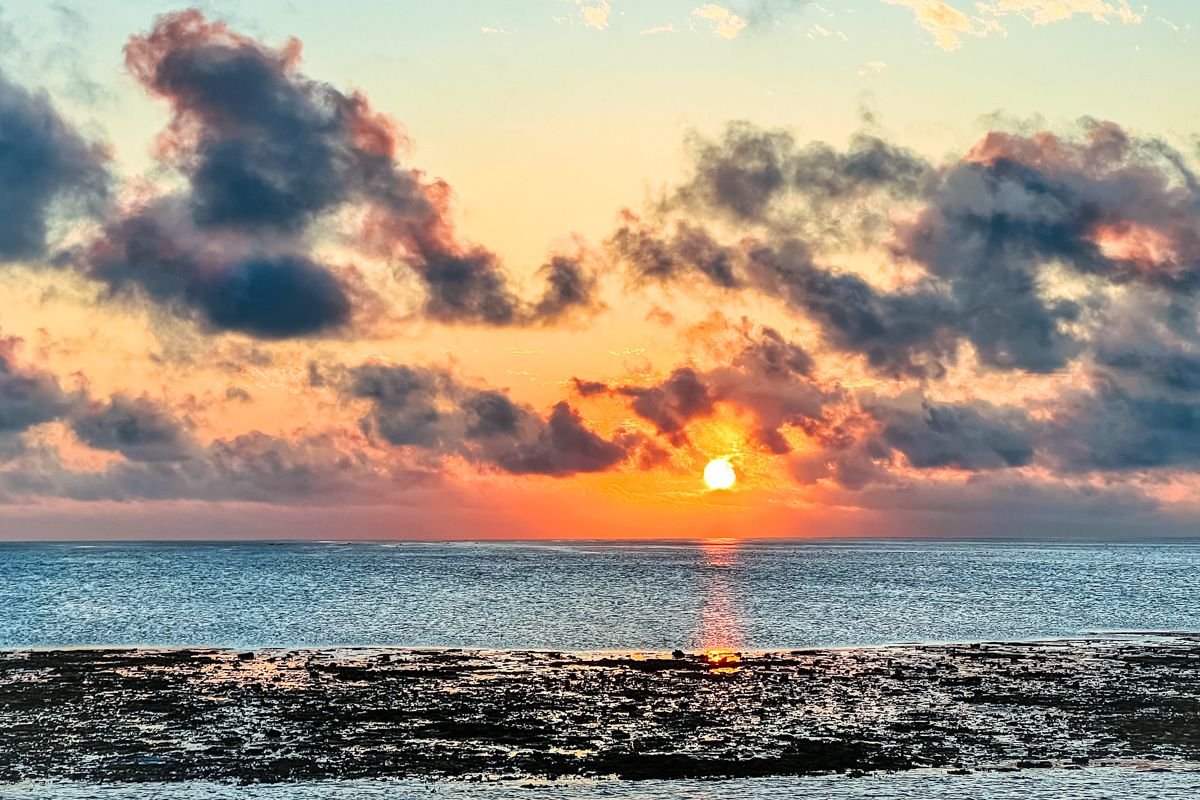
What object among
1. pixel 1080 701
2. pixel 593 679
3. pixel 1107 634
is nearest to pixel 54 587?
pixel 593 679

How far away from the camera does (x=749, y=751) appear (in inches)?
1633

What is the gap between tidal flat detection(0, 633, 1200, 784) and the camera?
130 ft

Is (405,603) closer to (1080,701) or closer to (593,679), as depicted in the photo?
(593,679)

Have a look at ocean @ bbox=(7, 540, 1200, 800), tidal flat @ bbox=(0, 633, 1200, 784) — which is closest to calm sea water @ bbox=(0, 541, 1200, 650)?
ocean @ bbox=(7, 540, 1200, 800)

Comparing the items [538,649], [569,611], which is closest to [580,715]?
[538,649]

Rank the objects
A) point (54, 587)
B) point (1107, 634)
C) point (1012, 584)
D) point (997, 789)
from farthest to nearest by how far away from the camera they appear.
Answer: point (1012, 584), point (54, 587), point (1107, 634), point (997, 789)

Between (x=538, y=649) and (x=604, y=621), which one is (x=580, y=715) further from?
(x=604, y=621)

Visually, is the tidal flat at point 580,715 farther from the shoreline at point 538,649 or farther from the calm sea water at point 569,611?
the calm sea water at point 569,611

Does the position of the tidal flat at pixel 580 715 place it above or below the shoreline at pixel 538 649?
above

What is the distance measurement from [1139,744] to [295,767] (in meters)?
30.7

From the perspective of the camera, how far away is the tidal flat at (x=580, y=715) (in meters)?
39.8

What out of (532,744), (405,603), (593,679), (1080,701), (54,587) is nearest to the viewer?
(532,744)

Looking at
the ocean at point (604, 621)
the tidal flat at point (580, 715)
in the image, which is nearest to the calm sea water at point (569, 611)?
the ocean at point (604, 621)

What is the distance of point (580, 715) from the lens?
48094mm
